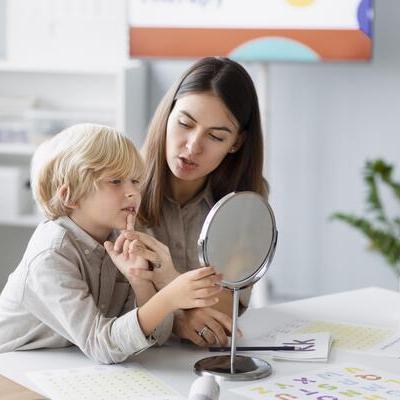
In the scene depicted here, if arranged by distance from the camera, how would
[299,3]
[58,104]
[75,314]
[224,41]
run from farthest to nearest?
[58,104]
[224,41]
[299,3]
[75,314]

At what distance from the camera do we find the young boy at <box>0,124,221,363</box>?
158 centimetres

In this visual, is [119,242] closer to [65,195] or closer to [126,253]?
[126,253]

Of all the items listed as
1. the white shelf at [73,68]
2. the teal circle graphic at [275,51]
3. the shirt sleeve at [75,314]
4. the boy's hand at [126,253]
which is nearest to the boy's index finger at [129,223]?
the boy's hand at [126,253]

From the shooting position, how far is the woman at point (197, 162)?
1.79 metres

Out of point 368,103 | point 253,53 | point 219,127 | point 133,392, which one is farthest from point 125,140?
point 368,103

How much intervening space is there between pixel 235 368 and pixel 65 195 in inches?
16.9

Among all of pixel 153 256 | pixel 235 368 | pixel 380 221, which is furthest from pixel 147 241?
pixel 380 221

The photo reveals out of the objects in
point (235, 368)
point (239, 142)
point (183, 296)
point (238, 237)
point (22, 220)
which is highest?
point (239, 142)

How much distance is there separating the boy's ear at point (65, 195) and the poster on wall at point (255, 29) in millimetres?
1858

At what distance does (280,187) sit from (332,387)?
2303 mm

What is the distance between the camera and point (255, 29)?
338 cm

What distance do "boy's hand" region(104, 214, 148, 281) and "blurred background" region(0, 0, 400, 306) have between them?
6.15 ft

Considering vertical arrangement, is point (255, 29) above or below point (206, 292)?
above

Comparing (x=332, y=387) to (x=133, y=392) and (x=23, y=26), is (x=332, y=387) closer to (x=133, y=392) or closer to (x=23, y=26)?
(x=133, y=392)
